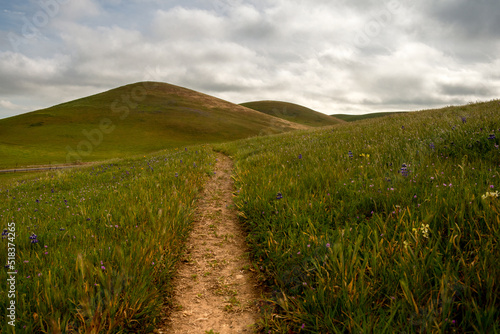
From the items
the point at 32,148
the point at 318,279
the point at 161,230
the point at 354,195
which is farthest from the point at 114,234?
the point at 32,148

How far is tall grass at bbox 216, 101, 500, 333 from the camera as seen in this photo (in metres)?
2.10

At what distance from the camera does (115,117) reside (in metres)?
82.7

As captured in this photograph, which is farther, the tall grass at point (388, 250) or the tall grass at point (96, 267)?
the tall grass at point (96, 267)

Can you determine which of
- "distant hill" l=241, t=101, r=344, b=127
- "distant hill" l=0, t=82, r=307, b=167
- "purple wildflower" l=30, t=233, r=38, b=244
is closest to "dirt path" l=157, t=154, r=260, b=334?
"purple wildflower" l=30, t=233, r=38, b=244

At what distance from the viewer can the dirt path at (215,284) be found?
2.86 m

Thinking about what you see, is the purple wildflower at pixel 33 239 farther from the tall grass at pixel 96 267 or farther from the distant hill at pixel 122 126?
the distant hill at pixel 122 126

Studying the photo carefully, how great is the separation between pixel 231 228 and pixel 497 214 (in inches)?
157

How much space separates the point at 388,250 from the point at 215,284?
2.23m

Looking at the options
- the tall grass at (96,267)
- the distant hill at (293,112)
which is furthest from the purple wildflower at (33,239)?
the distant hill at (293,112)

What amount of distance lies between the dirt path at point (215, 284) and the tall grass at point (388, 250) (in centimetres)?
30

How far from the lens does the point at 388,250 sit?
270 centimetres

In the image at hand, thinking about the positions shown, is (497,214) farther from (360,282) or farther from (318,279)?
(318,279)

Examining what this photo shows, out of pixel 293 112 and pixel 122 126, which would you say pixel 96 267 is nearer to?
pixel 122 126

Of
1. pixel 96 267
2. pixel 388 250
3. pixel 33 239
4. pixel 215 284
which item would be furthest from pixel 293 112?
pixel 96 267
